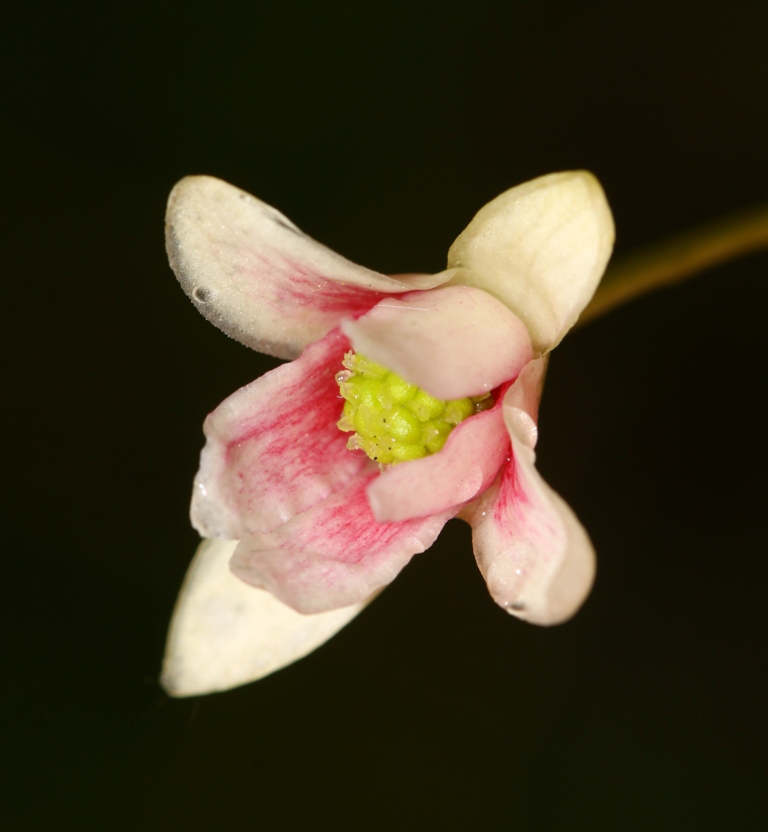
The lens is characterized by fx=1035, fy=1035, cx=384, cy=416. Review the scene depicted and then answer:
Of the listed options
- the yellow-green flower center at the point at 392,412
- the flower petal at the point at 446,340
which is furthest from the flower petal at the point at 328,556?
the flower petal at the point at 446,340

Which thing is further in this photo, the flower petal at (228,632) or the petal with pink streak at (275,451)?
the flower petal at (228,632)

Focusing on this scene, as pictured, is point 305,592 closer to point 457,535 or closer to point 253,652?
point 253,652

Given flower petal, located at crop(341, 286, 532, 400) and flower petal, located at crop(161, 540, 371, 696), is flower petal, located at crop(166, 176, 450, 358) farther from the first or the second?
flower petal, located at crop(161, 540, 371, 696)

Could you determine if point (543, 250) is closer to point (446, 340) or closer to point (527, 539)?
point (446, 340)

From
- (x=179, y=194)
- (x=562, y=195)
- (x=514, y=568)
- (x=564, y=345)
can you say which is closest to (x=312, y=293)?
(x=179, y=194)

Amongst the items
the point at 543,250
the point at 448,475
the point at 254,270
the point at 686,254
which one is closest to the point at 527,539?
the point at 448,475

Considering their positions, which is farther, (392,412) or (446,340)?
(392,412)

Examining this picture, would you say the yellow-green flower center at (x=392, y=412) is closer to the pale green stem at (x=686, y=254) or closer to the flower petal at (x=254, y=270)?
the flower petal at (x=254, y=270)
